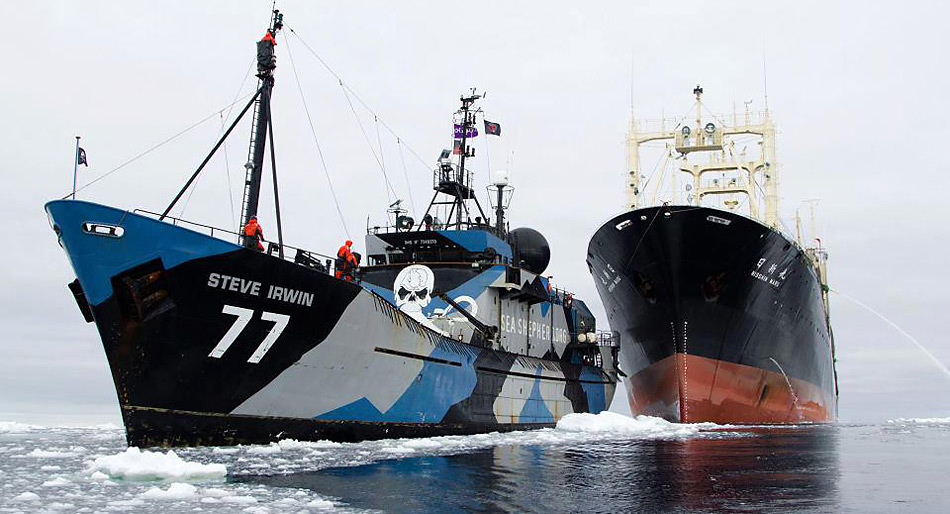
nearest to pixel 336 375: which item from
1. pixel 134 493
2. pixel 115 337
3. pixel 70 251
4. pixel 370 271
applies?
pixel 115 337

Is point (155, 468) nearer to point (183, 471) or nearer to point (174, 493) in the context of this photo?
point (183, 471)

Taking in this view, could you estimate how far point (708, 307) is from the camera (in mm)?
31031

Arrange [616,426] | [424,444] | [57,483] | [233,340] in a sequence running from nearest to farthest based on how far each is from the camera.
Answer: [57,483] → [233,340] → [424,444] → [616,426]

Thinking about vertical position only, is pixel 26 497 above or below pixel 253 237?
below

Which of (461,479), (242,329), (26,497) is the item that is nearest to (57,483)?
(26,497)

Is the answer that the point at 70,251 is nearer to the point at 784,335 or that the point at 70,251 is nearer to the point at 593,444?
the point at 593,444

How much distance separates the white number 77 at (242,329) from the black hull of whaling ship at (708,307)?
59.3 ft

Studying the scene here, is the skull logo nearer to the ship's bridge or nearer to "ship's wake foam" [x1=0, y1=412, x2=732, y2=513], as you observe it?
the ship's bridge

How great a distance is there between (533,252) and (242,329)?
58.4ft

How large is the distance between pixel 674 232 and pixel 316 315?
1735 cm

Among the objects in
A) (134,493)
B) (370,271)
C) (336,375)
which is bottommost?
(134,493)

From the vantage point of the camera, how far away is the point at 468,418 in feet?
72.6

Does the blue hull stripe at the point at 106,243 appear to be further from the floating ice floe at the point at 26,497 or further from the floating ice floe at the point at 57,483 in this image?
the floating ice floe at the point at 26,497

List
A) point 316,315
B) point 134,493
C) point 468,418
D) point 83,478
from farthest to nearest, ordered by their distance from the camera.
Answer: point 468,418
point 316,315
point 83,478
point 134,493
